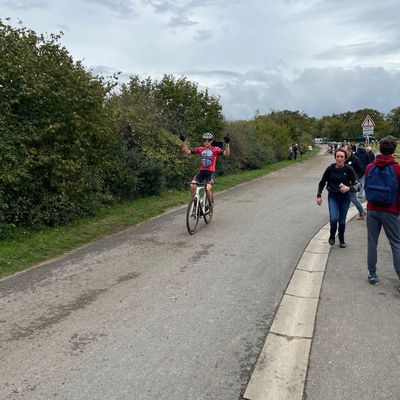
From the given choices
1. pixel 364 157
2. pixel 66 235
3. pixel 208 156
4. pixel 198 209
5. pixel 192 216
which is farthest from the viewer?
pixel 364 157

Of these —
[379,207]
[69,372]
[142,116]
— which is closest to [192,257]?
[379,207]

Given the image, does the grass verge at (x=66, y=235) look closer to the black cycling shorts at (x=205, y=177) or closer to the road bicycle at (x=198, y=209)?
the road bicycle at (x=198, y=209)

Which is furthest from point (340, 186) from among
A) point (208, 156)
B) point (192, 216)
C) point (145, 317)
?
point (145, 317)

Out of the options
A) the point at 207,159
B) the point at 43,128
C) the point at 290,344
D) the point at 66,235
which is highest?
the point at 43,128

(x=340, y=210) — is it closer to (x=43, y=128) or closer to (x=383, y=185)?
(x=383, y=185)

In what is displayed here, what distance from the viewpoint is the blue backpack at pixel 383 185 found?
4.71 meters

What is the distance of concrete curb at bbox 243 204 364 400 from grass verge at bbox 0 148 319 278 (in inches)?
152

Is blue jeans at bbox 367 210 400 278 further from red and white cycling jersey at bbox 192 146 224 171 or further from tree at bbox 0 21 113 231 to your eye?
tree at bbox 0 21 113 231

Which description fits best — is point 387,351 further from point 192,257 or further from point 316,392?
point 192,257

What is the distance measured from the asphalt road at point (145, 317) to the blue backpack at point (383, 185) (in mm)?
1566

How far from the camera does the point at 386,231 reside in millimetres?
4879

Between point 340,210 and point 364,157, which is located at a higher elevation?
point 364,157

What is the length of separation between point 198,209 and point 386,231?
163 inches

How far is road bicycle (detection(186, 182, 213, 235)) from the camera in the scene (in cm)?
780
